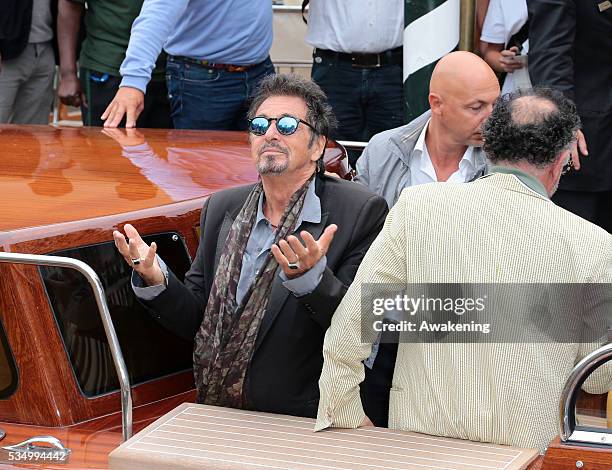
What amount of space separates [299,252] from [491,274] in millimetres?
456

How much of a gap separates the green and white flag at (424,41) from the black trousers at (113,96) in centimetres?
Answer: 141

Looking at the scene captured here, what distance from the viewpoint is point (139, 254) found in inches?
121

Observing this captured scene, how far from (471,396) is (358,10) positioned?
2.92m

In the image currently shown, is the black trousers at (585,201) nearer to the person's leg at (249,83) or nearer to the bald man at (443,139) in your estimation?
the bald man at (443,139)

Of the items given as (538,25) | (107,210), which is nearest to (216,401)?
(107,210)

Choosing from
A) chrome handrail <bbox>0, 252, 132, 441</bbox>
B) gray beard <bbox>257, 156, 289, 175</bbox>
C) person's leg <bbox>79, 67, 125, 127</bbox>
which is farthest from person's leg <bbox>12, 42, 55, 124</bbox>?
chrome handrail <bbox>0, 252, 132, 441</bbox>

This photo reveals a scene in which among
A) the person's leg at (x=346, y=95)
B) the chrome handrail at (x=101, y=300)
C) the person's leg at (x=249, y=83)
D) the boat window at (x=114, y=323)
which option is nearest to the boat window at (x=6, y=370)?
the boat window at (x=114, y=323)

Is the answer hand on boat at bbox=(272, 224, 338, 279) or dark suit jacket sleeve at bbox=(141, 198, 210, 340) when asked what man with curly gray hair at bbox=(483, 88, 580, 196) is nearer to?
hand on boat at bbox=(272, 224, 338, 279)

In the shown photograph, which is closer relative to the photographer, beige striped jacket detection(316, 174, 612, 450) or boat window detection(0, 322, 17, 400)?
beige striped jacket detection(316, 174, 612, 450)

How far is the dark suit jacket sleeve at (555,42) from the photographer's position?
4.68 meters

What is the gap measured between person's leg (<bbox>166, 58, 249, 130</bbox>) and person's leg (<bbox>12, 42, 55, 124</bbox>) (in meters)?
1.21

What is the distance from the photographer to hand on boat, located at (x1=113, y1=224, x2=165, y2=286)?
120 inches

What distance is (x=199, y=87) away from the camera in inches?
209

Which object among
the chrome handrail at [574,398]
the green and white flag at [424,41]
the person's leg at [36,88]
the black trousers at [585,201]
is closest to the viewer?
the chrome handrail at [574,398]
